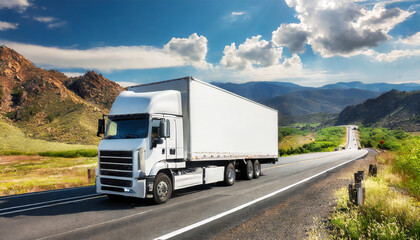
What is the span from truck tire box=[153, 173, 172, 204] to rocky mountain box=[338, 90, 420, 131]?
129467 millimetres

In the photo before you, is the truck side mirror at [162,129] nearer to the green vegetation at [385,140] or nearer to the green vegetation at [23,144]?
the green vegetation at [385,140]

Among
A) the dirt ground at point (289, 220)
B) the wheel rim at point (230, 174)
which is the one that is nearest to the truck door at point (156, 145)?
the dirt ground at point (289, 220)

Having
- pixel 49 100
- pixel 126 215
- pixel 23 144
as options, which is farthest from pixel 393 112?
pixel 126 215

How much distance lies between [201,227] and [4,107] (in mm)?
98492

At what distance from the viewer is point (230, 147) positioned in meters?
13.0

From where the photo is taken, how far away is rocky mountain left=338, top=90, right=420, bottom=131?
429 ft

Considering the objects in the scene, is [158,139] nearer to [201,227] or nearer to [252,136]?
[201,227]

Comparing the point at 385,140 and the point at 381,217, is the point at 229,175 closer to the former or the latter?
the point at 381,217

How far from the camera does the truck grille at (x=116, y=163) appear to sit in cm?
875

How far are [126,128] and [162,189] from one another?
233 cm

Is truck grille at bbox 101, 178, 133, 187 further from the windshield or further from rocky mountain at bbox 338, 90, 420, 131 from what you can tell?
rocky mountain at bbox 338, 90, 420, 131

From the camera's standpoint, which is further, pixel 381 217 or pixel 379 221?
pixel 379 221

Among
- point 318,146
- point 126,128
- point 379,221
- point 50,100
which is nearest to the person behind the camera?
point 379,221

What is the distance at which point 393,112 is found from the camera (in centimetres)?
15450
